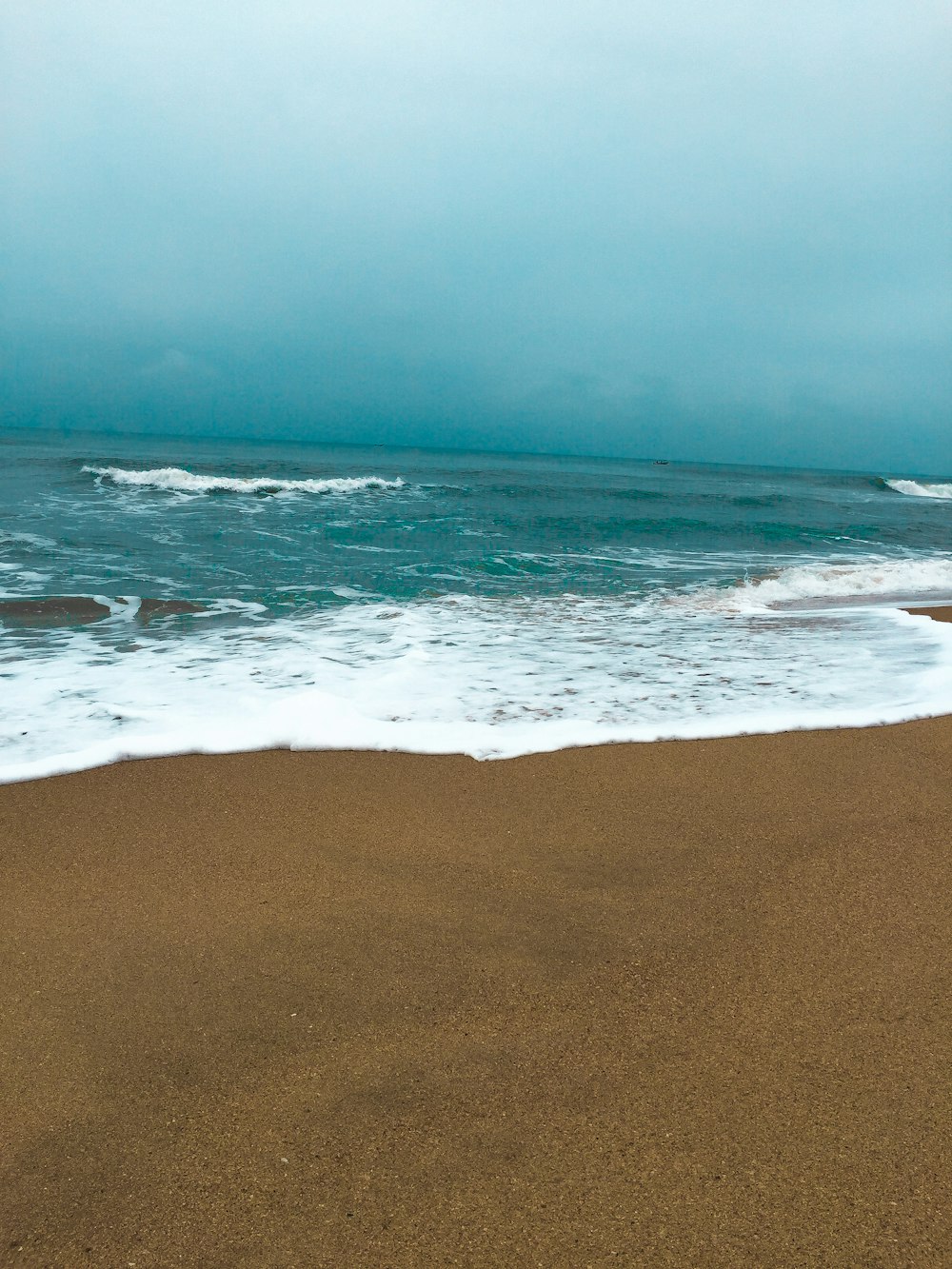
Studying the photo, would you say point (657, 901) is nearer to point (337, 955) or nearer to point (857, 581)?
point (337, 955)

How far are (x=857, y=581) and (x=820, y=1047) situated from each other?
9.84 meters

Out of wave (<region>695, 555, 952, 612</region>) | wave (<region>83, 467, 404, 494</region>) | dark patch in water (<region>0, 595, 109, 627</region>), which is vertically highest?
wave (<region>83, 467, 404, 494</region>)

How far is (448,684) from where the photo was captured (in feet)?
16.2

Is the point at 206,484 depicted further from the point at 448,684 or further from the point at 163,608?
the point at 448,684

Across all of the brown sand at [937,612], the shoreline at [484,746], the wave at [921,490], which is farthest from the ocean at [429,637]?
the wave at [921,490]

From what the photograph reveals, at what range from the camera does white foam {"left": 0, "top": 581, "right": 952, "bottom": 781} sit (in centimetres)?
391

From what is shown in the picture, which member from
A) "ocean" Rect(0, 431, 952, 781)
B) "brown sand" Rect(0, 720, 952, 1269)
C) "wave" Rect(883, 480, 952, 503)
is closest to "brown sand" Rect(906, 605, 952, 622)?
"ocean" Rect(0, 431, 952, 781)

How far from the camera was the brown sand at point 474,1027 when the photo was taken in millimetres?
1440

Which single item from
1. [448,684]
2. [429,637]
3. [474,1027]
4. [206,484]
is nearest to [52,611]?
[429,637]

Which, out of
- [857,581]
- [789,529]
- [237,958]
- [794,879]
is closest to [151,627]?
[237,958]

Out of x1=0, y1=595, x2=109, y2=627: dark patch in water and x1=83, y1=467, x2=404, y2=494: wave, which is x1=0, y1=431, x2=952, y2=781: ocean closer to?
x1=0, y1=595, x2=109, y2=627: dark patch in water

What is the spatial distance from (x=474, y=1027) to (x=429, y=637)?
4513 mm

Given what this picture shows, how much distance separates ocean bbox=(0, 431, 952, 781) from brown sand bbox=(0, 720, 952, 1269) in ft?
2.67

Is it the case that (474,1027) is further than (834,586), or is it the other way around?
(834,586)
